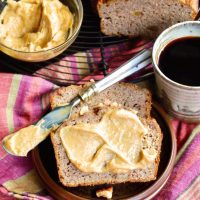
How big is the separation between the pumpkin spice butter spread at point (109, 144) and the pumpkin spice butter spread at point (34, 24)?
42 centimetres

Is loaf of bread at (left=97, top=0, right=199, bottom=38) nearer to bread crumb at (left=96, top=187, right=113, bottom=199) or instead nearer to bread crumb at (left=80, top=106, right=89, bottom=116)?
bread crumb at (left=80, top=106, right=89, bottom=116)

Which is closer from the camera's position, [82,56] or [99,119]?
[99,119]

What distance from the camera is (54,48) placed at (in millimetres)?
2268

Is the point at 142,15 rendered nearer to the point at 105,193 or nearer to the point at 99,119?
the point at 99,119

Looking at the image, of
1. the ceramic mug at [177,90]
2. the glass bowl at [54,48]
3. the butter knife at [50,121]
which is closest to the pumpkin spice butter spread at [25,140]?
the butter knife at [50,121]

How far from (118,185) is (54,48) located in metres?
0.63

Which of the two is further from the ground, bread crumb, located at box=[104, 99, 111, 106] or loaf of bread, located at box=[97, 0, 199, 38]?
loaf of bread, located at box=[97, 0, 199, 38]

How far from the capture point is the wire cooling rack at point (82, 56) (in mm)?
2445

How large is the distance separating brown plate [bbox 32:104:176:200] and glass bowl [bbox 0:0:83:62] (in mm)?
368

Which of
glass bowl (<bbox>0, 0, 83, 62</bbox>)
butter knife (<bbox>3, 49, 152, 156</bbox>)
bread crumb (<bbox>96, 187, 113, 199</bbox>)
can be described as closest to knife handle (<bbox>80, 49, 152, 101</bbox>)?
butter knife (<bbox>3, 49, 152, 156</bbox>)

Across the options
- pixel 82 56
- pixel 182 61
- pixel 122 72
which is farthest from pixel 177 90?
pixel 82 56

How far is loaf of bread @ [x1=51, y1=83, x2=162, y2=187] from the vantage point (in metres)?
2.09

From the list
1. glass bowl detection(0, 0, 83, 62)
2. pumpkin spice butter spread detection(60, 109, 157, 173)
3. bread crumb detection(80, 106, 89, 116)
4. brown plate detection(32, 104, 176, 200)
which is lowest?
brown plate detection(32, 104, 176, 200)

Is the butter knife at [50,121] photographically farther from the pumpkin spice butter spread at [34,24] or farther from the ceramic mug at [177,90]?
the pumpkin spice butter spread at [34,24]
